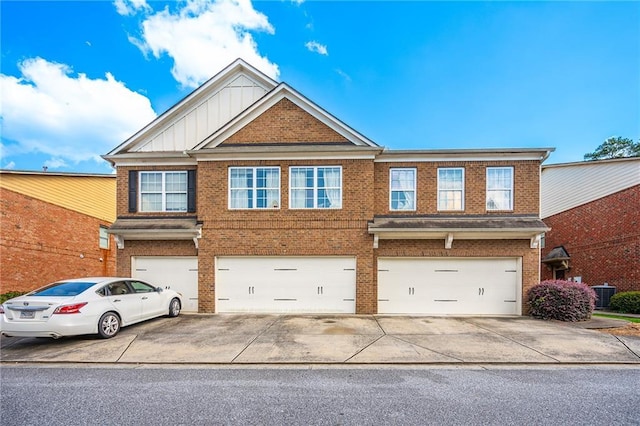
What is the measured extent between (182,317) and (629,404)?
36.3 feet

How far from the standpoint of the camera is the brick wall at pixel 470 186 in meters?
11.7

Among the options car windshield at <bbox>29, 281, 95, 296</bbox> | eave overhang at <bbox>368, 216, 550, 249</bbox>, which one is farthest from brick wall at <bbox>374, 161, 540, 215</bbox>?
car windshield at <bbox>29, 281, 95, 296</bbox>

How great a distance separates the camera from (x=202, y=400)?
486 centimetres

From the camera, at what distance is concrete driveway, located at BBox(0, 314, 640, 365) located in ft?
22.4

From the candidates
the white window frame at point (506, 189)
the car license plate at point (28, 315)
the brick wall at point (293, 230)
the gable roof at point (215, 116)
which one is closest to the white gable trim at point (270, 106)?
the gable roof at point (215, 116)

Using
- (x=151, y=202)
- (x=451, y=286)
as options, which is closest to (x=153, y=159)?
(x=151, y=202)

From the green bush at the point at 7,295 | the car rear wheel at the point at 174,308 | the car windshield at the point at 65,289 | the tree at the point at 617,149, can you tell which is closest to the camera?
the car windshield at the point at 65,289

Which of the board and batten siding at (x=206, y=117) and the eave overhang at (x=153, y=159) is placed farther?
the board and batten siding at (x=206, y=117)

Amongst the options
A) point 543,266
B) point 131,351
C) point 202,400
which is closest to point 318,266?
point 131,351

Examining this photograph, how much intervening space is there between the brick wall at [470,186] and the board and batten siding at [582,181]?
10090 millimetres

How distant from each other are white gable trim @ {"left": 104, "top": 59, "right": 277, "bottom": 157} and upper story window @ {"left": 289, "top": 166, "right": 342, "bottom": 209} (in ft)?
14.1

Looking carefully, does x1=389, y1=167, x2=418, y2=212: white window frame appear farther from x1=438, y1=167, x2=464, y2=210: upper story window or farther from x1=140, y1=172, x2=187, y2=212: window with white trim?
x1=140, y1=172, x2=187, y2=212: window with white trim

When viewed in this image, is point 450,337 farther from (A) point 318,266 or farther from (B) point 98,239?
(B) point 98,239

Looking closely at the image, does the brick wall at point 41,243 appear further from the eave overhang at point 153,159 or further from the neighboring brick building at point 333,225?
the neighboring brick building at point 333,225
